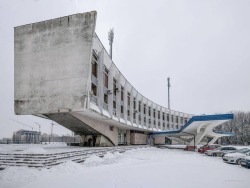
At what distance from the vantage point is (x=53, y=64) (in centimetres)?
1948

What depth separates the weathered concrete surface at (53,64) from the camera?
18516mm

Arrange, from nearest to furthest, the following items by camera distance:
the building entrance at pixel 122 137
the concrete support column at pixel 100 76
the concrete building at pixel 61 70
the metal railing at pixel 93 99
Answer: the concrete building at pixel 61 70 → the metal railing at pixel 93 99 → the concrete support column at pixel 100 76 → the building entrance at pixel 122 137

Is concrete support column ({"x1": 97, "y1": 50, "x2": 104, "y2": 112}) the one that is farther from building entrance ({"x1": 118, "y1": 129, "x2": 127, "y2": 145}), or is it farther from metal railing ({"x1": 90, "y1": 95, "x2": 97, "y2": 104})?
building entrance ({"x1": 118, "y1": 129, "x2": 127, "y2": 145})

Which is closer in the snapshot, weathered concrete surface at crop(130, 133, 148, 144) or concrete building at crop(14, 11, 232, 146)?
concrete building at crop(14, 11, 232, 146)

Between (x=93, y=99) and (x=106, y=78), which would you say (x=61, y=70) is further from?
(x=106, y=78)

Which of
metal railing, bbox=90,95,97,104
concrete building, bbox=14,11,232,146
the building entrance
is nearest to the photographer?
concrete building, bbox=14,11,232,146

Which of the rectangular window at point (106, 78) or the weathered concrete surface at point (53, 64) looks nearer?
the weathered concrete surface at point (53, 64)

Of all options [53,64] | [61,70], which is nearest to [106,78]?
[61,70]

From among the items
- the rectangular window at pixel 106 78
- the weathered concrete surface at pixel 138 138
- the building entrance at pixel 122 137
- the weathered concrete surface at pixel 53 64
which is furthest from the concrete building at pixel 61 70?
the weathered concrete surface at pixel 138 138

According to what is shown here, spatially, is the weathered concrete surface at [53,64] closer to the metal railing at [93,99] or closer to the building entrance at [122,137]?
the metal railing at [93,99]

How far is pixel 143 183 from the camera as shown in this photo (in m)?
8.71

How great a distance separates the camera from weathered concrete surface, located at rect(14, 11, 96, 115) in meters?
18.5

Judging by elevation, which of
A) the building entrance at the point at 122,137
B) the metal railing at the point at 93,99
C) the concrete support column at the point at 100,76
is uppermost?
the concrete support column at the point at 100,76

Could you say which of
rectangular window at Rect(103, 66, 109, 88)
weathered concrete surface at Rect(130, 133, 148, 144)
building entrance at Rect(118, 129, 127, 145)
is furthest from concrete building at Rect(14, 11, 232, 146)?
weathered concrete surface at Rect(130, 133, 148, 144)
